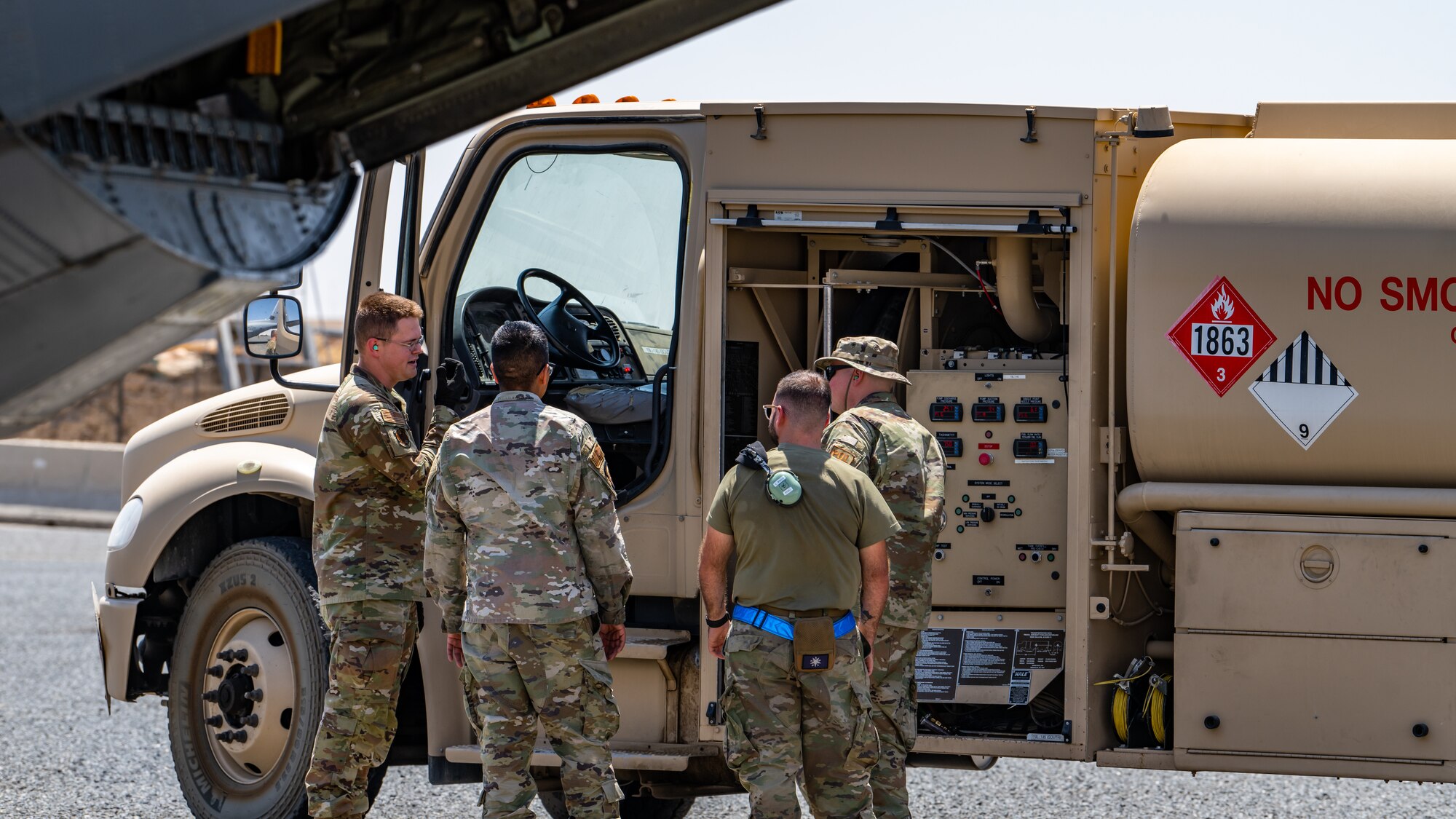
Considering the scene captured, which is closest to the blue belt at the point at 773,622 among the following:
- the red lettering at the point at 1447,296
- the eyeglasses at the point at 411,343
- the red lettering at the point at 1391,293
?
the eyeglasses at the point at 411,343

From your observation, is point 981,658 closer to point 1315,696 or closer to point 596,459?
point 1315,696

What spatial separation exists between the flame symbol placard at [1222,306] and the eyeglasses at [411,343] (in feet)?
8.51

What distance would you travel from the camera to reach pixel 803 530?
4.36 m

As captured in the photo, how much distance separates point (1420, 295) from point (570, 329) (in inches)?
112

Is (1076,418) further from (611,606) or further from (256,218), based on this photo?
(256,218)

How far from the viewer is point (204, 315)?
8.29 ft

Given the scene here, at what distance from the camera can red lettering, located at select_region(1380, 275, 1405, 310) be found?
14.7 feet

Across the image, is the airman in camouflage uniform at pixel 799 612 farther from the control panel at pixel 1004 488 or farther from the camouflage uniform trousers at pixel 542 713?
the control panel at pixel 1004 488

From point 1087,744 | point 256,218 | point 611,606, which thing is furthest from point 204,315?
point 1087,744

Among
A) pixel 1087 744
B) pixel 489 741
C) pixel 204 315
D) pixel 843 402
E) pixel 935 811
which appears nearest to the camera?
pixel 204 315

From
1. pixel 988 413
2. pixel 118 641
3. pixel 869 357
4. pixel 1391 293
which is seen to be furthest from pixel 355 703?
pixel 1391 293

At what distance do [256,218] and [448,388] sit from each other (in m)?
2.71

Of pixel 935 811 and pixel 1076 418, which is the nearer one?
pixel 1076 418

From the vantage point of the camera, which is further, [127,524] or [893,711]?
[127,524]
